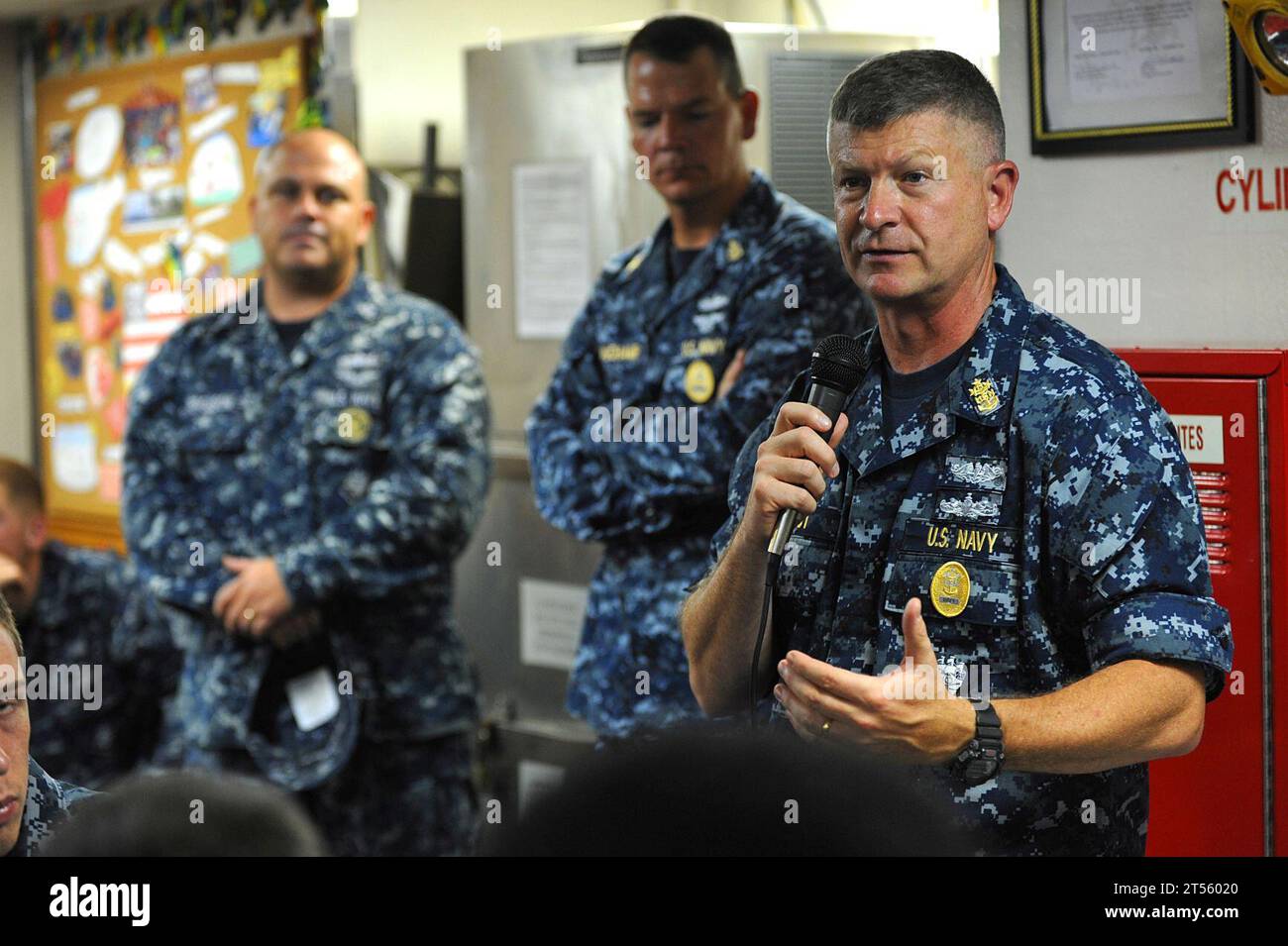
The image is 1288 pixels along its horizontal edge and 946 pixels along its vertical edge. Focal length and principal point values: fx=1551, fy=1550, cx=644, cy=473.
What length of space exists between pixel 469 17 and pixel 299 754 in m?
2.14

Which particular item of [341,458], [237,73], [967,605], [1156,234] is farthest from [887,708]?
[237,73]

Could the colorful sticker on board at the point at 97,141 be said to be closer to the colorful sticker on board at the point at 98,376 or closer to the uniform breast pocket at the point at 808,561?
the colorful sticker on board at the point at 98,376

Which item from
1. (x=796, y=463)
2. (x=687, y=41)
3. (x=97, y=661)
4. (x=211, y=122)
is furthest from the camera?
(x=211, y=122)

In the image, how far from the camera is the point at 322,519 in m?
2.95

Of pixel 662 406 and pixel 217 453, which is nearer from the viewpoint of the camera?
pixel 662 406

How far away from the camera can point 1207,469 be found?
1828 mm

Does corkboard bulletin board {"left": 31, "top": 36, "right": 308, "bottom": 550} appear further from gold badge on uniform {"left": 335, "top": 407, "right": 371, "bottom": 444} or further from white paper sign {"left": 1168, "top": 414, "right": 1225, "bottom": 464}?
white paper sign {"left": 1168, "top": 414, "right": 1225, "bottom": 464}

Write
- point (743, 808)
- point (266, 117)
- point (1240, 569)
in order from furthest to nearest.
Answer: point (266, 117) < point (1240, 569) < point (743, 808)

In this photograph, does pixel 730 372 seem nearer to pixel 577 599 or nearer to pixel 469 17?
pixel 577 599

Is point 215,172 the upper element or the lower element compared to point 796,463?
upper

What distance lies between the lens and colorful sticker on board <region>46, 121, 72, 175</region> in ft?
14.3

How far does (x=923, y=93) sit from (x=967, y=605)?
50 cm

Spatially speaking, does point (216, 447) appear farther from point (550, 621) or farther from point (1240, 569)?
point (1240, 569)
